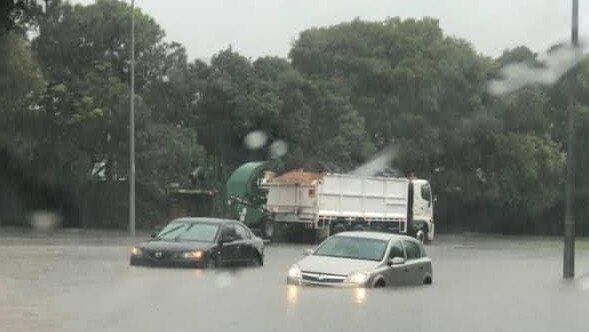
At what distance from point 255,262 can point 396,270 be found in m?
5.90

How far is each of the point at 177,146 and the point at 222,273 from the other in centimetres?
2452

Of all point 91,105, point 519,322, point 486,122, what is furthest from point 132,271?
point 486,122

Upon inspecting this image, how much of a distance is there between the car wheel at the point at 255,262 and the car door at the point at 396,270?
5.11 metres

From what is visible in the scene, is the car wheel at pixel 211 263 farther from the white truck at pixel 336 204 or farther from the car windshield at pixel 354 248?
the white truck at pixel 336 204

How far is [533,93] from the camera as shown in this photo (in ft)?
190

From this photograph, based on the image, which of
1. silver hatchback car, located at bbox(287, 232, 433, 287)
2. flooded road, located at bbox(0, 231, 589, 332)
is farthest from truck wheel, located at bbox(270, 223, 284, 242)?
silver hatchback car, located at bbox(287, 232, 433, 287)

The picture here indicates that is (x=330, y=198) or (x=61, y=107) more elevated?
(x=61, y=107)

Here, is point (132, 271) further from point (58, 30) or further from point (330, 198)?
point (58, 30)

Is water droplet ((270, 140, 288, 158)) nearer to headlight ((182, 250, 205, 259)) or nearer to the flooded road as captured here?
the flooded road

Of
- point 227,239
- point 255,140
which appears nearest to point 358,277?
point 227,239

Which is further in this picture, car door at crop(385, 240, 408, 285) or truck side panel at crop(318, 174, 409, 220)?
truck side panel at crop(318, 174, 409, 220)

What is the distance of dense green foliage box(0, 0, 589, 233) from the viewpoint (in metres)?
43.2

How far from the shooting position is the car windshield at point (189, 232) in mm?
21484

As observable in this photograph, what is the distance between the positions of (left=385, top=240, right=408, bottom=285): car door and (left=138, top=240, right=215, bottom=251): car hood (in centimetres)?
444
